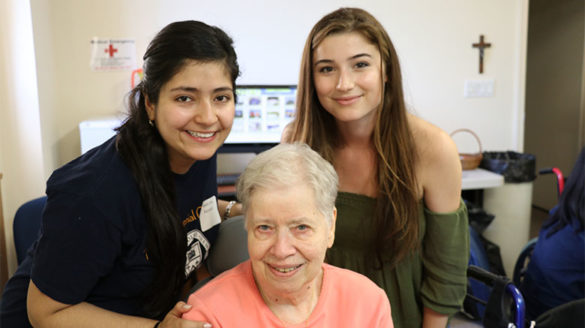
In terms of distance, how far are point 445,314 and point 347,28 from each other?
3.16 ft

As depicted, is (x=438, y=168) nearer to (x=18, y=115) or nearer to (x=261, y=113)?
(x=261, y=113)

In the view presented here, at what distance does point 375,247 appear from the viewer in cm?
148

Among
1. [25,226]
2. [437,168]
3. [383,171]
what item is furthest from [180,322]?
[25,226]

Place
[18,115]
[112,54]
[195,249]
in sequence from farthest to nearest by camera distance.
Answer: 1. [112,54]
2. [18,115]
3. [195,249]

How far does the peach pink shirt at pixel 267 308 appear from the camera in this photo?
1.11m

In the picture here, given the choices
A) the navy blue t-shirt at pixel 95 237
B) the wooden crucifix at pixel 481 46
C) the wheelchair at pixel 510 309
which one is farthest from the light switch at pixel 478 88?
the navy blue t-shirt at pixel 95 237

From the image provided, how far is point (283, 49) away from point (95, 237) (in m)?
2.62

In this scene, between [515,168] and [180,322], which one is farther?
[515,168]

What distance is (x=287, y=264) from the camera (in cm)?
106

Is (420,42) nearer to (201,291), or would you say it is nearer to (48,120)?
(48,120)

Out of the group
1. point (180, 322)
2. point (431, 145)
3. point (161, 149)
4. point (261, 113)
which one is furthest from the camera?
point (261, 113)

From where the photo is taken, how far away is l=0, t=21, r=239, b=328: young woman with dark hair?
1055 mm

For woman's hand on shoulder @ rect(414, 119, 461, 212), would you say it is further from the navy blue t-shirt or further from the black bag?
the black bag

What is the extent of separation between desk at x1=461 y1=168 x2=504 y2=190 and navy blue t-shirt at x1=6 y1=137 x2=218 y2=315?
8.39 feet
